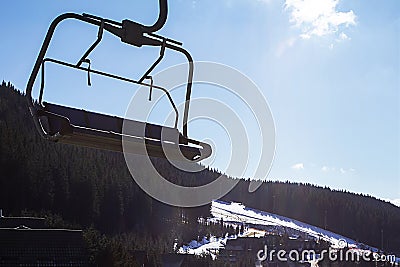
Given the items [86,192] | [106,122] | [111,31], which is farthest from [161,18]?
[86,192]

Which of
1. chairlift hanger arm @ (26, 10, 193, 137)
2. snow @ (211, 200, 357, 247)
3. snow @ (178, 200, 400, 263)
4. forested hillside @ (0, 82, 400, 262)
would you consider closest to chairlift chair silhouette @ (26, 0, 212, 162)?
chairlift hanger arm @ (26, 10, 193, 137)

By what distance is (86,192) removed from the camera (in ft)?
116

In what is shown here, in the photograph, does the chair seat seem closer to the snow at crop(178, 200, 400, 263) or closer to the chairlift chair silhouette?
the chairlift chair silhouette

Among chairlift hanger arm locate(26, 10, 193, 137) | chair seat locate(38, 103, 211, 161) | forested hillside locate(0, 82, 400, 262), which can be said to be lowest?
chair seat locate(38, 103, 211, 161)

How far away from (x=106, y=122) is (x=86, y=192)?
34.5 meters

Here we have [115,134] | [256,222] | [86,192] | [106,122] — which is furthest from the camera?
[256,222]

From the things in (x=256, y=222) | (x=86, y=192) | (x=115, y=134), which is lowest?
(x=115, y=134)

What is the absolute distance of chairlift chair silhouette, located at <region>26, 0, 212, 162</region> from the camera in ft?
5.04

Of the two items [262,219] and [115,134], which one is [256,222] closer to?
[262,219]

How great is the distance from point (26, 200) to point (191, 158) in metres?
32.1

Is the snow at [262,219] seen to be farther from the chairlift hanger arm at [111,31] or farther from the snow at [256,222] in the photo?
the chairlift hanger arm at [111,31]

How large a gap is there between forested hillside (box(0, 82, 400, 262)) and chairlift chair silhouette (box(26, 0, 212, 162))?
22823 millimetres

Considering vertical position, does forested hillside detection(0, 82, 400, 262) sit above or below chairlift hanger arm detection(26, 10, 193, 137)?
above

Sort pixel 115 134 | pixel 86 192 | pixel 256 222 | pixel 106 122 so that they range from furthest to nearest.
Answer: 1. pixel 256 222
2. pixel 86 192
3. pixel 106 122
4. pixel 115 134
